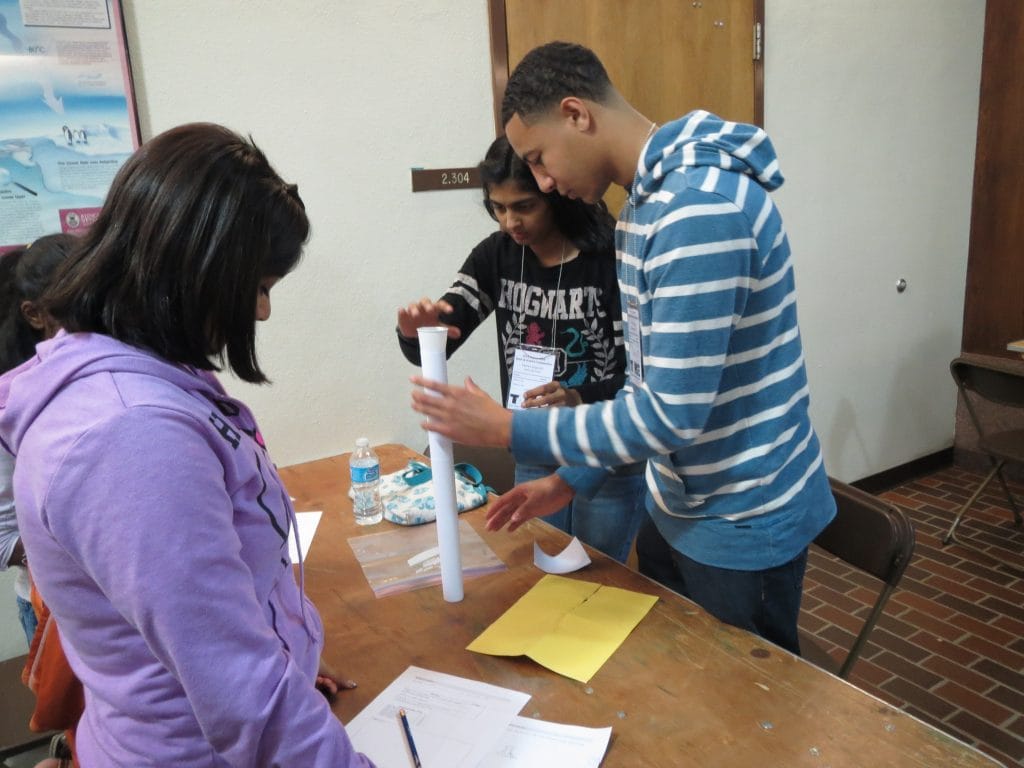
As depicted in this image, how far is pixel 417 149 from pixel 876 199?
2.30m

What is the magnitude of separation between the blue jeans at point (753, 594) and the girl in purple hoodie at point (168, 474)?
658 mm

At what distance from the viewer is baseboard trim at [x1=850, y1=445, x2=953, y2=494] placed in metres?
3.76

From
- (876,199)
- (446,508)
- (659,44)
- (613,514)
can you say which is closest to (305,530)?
(446,508)

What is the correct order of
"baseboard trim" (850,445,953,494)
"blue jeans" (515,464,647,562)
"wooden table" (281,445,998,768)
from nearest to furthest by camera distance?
1. "wooden table" (281,445,998,768)
2. "blue jeans" (515,464,647,562)
3. "baseboard trim" (850,445,953,494)

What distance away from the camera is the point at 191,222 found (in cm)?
70

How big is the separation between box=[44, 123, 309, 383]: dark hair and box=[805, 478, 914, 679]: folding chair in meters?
1.19

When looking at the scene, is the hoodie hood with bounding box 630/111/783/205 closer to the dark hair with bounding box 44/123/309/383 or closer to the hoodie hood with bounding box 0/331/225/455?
the dark hair with bounding box 44/123/309/383

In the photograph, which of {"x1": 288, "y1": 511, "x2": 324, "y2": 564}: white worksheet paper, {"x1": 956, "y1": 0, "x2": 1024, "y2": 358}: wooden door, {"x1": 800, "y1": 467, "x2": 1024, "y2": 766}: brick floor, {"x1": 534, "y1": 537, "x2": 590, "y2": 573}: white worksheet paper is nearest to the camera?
{"x1": 534, "y1": 537, "x2": 590, "y2": 573}: white worksheet paper

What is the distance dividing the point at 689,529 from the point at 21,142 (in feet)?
5.69

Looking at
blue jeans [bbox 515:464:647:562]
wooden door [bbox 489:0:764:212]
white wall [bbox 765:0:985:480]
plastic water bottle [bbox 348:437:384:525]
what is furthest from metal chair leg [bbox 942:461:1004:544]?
plastic water bottle [bbox 348:437:384:525]

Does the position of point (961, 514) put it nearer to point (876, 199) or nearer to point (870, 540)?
point (876, 199)

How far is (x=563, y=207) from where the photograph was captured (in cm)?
169

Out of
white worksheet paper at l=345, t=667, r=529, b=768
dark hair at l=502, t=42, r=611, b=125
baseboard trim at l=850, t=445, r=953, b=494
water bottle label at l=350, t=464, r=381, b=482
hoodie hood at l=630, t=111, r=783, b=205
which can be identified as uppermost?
dark hair at l=502, t=42, r=611, b=125

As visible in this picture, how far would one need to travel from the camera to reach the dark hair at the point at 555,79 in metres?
1.17
